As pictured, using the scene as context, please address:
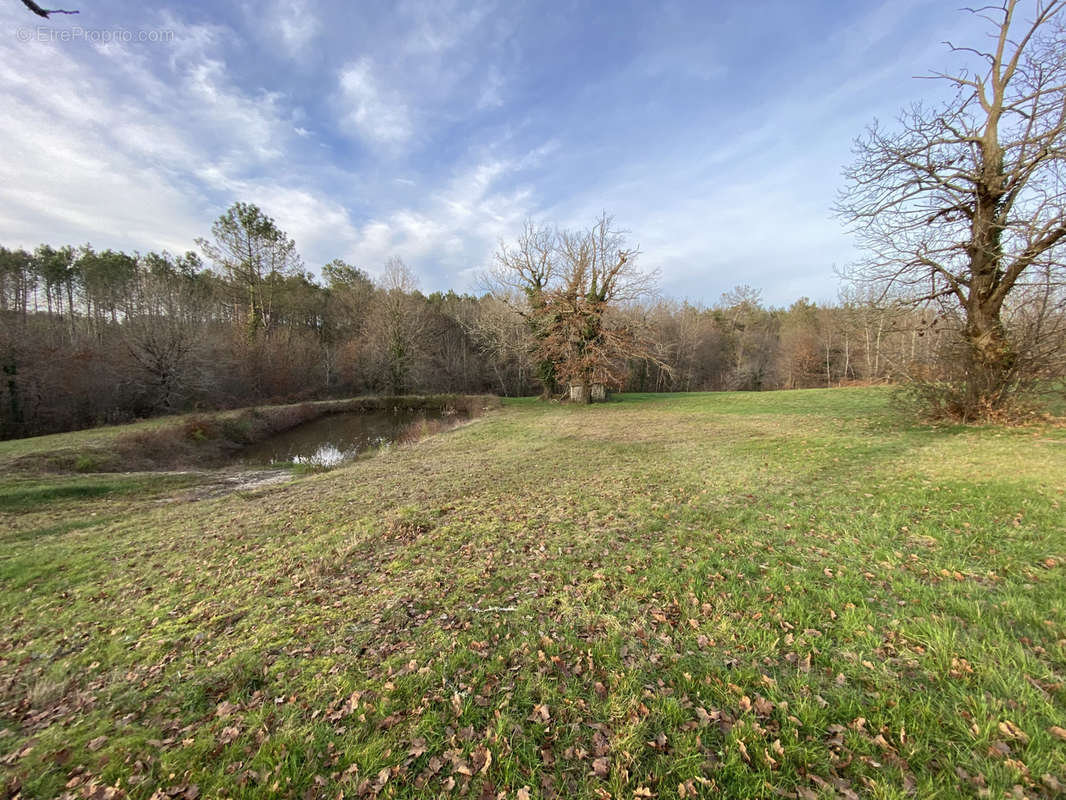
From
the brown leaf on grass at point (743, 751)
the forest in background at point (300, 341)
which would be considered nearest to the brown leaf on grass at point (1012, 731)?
the brown leaf on grass at point (743, 751)

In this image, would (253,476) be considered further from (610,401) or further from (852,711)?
(610,401)

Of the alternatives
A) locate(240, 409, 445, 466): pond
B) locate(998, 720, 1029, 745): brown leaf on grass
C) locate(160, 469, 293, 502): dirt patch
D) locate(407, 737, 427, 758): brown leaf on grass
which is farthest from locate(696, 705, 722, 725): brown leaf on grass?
locate(240, 409, 445, 466): pond

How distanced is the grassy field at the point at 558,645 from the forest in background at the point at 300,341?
10665 mm

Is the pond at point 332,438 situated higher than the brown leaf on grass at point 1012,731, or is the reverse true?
the brown leaf on grass at point 1012,731

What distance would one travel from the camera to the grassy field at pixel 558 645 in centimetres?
253

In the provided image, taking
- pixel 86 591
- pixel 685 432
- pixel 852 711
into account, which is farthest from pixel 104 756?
pixel 685 432

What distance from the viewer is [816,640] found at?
3568mm

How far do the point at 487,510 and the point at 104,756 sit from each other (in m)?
5.38

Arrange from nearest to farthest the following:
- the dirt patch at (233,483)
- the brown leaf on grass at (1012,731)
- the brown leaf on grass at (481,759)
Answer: the brown leaf on grass at (1012,731) → the brown leaf on grass at (481,759) → the dirt patch at (233,483)

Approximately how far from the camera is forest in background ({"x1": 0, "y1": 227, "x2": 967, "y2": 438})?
19.1 meters

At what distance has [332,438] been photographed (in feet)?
73.9

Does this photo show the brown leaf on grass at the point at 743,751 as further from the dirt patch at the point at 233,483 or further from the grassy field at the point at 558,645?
the dirt patch at the point at 233,483

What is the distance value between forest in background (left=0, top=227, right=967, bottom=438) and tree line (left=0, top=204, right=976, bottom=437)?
0.37 ft

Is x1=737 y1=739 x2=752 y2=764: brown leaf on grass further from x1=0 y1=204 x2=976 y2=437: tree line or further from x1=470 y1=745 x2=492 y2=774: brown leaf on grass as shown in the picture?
x1=0 y1=204 x2=976 y2=437: tree line
